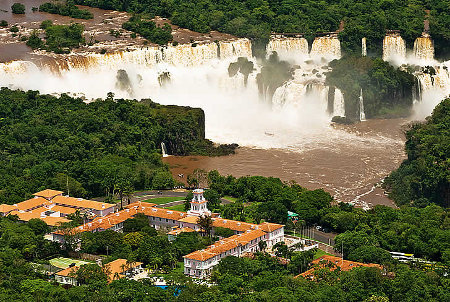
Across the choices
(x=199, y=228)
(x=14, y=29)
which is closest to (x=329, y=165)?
(x=199, y=228)

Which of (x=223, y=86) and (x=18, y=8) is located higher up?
(x=18, y=8)

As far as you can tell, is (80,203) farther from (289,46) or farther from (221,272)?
(289,46)

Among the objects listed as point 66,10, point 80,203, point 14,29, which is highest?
point 66,10

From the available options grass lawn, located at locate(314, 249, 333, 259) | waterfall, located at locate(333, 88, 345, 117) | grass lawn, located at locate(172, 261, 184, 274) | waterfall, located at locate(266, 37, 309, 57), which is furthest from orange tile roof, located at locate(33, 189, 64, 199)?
waterfall, located at locate(266, 37, 309, 57)

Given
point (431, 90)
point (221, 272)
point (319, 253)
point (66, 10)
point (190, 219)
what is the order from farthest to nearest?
point (66, 10) → point (431, 90) → point (190, 219) → point (319, 253) → point (221, 272)

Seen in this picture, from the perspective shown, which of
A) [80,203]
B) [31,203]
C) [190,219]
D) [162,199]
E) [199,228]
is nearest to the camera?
[199,228]

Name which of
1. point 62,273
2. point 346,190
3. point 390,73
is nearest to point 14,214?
point 62,273

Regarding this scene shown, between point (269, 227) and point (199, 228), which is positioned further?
point (199, 228)
